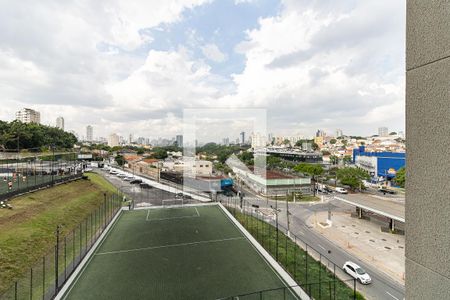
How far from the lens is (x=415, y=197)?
154 cm

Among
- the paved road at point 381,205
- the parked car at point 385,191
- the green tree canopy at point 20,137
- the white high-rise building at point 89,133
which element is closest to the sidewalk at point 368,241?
the paved road at point 381,205

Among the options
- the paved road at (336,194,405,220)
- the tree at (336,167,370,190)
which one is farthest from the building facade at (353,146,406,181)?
the paved road at (336,194,405,220)

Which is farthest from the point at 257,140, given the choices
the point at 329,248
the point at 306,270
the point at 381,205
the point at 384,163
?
the point at 384,163

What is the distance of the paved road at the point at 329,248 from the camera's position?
8789 millimetres

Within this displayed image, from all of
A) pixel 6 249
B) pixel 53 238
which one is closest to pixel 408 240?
pixel 6 249

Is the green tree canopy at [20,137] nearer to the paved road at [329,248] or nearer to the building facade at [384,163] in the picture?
the paved road at [329,248]

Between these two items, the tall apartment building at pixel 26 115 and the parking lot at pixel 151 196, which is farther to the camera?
the tall apartment building at pixel 26 115

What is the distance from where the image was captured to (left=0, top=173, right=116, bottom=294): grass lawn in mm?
8625

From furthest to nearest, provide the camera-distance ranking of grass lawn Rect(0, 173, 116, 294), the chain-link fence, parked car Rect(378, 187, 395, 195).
A: 1. parked car Rect(378, 187, 395, 195)
2. the chain-link fence
3. grass lawn Rect(0, 173, 116, 294)

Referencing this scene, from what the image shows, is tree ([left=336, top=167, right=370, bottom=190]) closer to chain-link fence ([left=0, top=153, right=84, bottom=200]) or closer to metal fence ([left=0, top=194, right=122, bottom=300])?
metal fence ([left=0, top=194, right=122, bottom=300])

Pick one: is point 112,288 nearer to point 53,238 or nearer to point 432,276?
point 53,238

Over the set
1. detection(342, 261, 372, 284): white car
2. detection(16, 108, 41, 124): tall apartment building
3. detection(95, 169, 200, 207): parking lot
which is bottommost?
detection(342, 261, 372, 284): white car

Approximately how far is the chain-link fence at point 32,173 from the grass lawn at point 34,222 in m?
0.75

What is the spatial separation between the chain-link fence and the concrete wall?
1887 centimetres
